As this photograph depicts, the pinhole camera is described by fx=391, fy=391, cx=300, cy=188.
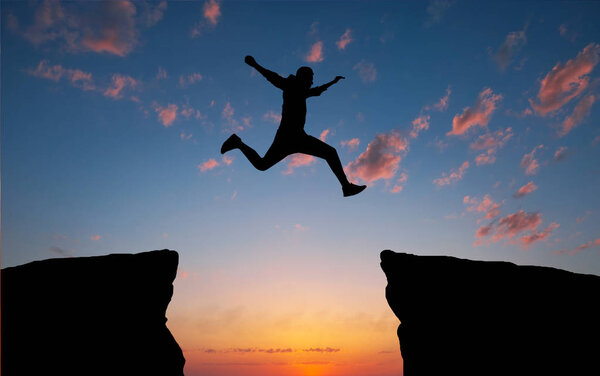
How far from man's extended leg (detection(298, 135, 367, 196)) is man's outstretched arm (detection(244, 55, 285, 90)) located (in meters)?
1.02

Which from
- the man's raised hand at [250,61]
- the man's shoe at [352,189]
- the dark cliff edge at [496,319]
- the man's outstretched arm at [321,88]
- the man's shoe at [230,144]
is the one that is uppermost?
the man's raised hand at [250,61]

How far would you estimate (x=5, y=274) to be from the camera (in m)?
6.39

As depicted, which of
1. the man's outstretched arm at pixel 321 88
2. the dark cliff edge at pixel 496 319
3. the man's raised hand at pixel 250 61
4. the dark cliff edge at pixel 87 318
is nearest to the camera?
the dark cliff edge at pixel 87 318

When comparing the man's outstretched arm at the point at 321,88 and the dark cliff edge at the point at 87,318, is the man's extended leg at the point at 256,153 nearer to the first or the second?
the man's outstretched arm at the point at 321,88

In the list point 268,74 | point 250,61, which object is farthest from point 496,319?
point 250,61

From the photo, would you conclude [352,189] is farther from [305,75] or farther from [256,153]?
[305,75]

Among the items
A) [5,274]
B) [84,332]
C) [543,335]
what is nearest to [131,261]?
[84,332]

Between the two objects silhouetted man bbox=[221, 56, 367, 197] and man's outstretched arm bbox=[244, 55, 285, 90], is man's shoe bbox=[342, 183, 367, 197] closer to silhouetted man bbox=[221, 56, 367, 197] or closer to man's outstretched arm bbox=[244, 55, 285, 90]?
silhouetted man bbox=[221, 56, 367, 197]

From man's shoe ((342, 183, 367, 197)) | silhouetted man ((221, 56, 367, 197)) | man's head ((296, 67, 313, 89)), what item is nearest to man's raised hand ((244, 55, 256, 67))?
silhouetted man ((221, 56, 367, 197))

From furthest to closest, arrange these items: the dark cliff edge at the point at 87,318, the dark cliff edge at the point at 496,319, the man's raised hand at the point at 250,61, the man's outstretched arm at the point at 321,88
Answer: the man's outstretched arm at the point at 321,88 → the man's raised hand at the point at 250,61 → the dark cliff edge at the point at 496,319 → the dark cliff edge at the point at 87,318

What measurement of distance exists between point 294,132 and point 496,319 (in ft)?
14.8

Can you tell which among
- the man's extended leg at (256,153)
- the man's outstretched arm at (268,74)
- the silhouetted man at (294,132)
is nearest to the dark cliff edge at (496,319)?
the silhouetted man at (294,132)

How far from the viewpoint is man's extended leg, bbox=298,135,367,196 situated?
665 centimetres

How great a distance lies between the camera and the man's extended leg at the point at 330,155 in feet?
21.8
